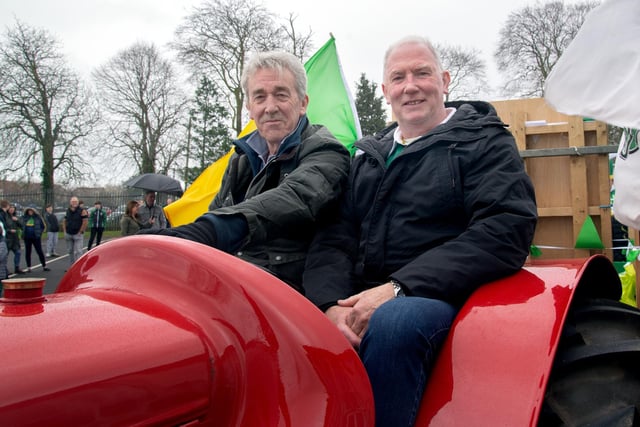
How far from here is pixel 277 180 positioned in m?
2.05

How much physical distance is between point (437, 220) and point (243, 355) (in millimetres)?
869

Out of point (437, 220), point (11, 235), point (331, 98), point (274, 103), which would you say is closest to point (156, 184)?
point (11, 235)

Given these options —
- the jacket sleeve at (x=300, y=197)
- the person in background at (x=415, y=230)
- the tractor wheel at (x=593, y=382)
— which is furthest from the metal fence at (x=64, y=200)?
the tractor wheel at (x=593, y=382)

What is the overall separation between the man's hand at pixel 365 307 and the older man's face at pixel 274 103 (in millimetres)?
904

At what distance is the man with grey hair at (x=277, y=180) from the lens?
1.56 meters

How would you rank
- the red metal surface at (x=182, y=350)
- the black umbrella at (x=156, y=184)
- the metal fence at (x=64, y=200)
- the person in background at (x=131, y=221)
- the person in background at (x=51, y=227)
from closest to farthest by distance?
the red metal surface at (x=182, y=350) < the person in background at (x=131, y=221) < the black umbrella at (x=156, y=184) < the person in background at (x=51, y=227) < the metal fence at (x=64, y=200)

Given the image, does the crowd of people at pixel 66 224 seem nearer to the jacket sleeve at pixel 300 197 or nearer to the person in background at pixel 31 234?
the person in background at pixel 31 234

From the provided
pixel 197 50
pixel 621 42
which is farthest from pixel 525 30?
pixel 621 42

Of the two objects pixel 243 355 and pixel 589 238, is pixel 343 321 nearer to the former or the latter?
pixel 243 355

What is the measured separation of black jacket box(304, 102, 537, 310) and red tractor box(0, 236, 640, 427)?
0.36 feet

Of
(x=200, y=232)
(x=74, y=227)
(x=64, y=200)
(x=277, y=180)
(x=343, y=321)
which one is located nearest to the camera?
(x=200, y=232)

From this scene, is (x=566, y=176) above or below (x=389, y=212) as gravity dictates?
above

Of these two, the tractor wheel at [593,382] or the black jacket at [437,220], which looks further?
the black jacket at [437,220]

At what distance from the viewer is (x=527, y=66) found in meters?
22.6
